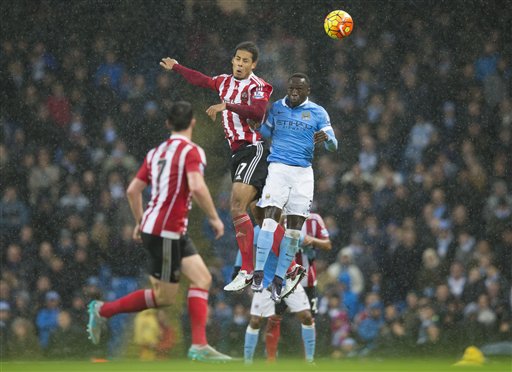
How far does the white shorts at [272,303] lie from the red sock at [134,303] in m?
3.98

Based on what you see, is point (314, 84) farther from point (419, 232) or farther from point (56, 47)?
point (56, 47)

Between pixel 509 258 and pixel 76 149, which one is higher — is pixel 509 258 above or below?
below

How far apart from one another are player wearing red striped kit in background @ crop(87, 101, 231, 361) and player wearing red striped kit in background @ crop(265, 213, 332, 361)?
3972 mm

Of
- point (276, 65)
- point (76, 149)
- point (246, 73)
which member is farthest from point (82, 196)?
point (246, 73)

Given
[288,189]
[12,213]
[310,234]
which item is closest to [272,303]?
[310,234]

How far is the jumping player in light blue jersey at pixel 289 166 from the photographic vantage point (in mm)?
10773

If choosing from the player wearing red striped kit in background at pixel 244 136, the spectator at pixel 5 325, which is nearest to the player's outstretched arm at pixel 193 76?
the player wearing red striped kit in background at pixel 244 136

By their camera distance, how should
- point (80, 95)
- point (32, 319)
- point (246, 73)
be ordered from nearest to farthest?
point (246, 73) < point (32, 319) < point (80, 95)

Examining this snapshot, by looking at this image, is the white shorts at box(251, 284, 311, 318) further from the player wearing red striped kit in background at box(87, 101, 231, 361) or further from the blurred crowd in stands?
the player wearing red striped kit in background at box(87, 101, 231, 361)

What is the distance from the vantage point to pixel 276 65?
55.8 feet

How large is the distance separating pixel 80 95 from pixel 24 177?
57.4 inches

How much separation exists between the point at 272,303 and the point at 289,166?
2.61 meters

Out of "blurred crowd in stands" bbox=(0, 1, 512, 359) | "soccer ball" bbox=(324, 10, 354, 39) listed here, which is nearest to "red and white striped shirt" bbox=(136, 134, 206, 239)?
"soccer ball" bbox=(324, 10, 354, 39)

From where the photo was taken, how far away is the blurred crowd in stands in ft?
50.6
